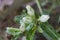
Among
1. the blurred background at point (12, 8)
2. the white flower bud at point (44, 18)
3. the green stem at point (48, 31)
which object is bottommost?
the green stem at point (48, 31)

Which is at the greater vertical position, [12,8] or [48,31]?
[12,8]

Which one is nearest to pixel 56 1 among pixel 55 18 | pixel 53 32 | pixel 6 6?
pixel 55 18

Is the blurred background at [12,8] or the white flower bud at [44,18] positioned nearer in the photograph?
the white flower bud at [44,18]

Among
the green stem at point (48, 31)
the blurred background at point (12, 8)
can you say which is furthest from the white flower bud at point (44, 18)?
the blurred background at point (12, 8)

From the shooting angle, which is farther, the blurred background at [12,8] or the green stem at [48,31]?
the blurred background at [12,8]

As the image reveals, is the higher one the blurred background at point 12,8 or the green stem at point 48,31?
the blurred background at point 12,8

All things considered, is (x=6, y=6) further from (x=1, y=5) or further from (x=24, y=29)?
(x=24, y=29)

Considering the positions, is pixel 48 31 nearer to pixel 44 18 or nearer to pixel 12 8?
pixel 44 18

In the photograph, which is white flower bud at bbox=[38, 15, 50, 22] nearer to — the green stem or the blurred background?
the green stem

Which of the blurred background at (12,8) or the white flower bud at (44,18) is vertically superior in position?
the blurred background at (12,8)

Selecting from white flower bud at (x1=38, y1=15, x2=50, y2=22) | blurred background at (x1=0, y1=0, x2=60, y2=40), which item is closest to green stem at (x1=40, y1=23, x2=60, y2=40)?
white flower bud at (x1=38, y1=15, x2=50, y2=22)

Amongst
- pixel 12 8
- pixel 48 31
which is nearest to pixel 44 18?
pixel 48 31

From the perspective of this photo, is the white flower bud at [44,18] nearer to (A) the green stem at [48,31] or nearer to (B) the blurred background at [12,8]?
(A) the green stem at [48,31]
